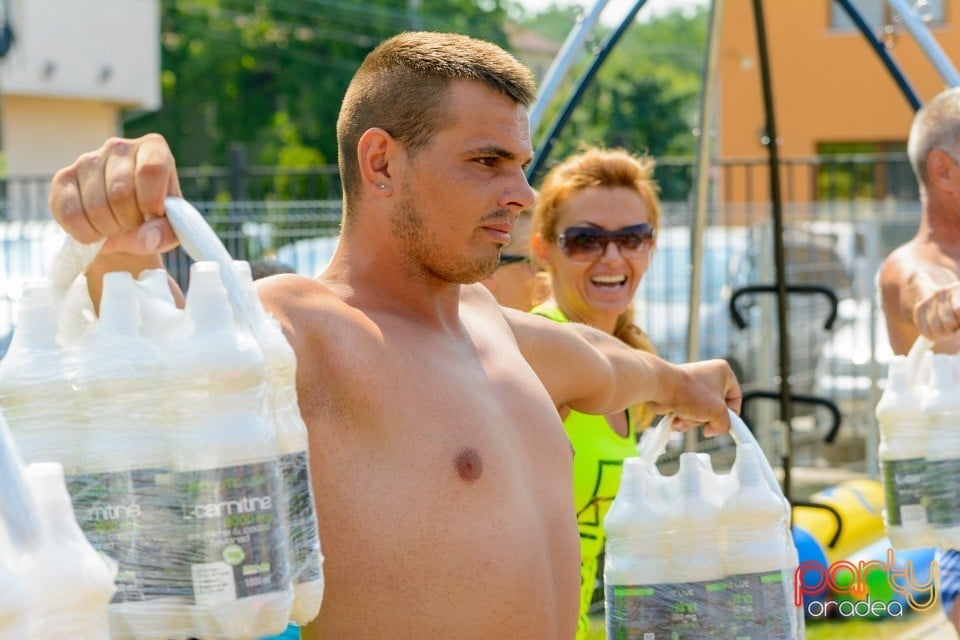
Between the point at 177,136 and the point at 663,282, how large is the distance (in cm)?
3201

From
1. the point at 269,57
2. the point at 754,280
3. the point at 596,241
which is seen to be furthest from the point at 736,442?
the point at 269,57

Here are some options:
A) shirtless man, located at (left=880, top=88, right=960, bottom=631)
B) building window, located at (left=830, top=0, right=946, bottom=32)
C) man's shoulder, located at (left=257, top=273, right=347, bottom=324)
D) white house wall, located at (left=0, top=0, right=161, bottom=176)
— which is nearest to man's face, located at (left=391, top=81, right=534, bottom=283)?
man's shoulder, located at (left=257, top=273, right=347, bottom=324)

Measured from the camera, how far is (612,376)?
293 cm

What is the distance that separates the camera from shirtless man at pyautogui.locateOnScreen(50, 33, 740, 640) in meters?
2.11

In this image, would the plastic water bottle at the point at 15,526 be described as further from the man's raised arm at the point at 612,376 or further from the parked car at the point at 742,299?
the parked car at the point at 742,299

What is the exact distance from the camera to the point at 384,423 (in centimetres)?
215

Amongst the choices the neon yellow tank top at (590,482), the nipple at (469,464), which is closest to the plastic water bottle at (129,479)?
the nipple at (469,464)

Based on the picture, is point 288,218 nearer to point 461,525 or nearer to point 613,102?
point 461,525

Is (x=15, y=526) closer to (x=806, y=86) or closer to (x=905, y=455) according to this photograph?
(x=905, y=455)

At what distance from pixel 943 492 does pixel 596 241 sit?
1213mm

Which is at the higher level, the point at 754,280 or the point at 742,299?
the point at 754,280

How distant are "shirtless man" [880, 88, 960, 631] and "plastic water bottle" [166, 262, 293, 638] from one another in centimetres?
260

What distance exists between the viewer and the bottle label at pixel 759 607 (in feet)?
8.52

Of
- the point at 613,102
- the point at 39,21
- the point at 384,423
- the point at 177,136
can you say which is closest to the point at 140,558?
the point at 384,423
